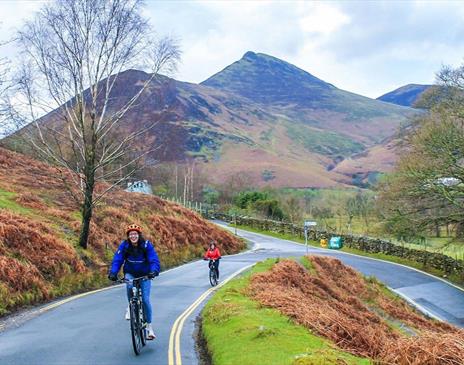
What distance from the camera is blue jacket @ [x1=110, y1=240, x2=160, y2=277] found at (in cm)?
1012

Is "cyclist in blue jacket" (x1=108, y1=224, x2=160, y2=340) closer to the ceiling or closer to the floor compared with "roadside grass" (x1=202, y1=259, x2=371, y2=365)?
closer to the ceiling

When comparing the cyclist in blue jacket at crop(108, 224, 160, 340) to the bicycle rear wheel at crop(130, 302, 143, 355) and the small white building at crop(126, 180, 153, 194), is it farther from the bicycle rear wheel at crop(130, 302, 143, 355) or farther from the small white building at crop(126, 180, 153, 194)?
the small white building at crop(126, 180, 153, 194)

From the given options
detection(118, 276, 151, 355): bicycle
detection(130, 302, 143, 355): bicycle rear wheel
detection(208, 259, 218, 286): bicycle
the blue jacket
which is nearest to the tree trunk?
detection(208, 259, 218, 286): bicycle

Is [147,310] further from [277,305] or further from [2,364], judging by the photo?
[277,305]

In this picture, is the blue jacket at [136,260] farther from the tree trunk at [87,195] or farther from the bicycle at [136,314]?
the tree trunk at [87,195]

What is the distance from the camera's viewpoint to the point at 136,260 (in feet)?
Result: 33.3

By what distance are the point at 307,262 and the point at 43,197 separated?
14.2 m

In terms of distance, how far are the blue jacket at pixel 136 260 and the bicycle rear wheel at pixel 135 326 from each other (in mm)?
641

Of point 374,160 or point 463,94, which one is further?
point 374,160

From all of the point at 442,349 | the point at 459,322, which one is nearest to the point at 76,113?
the point at 442,349

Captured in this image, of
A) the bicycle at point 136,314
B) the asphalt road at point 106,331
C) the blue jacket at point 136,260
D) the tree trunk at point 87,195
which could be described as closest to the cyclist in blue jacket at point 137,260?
the blue jacket at point 136,260

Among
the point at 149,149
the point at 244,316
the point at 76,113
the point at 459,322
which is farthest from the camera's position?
the point at 459,322

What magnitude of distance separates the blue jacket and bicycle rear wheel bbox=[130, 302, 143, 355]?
2.10 ft

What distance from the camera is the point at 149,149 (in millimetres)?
23328
